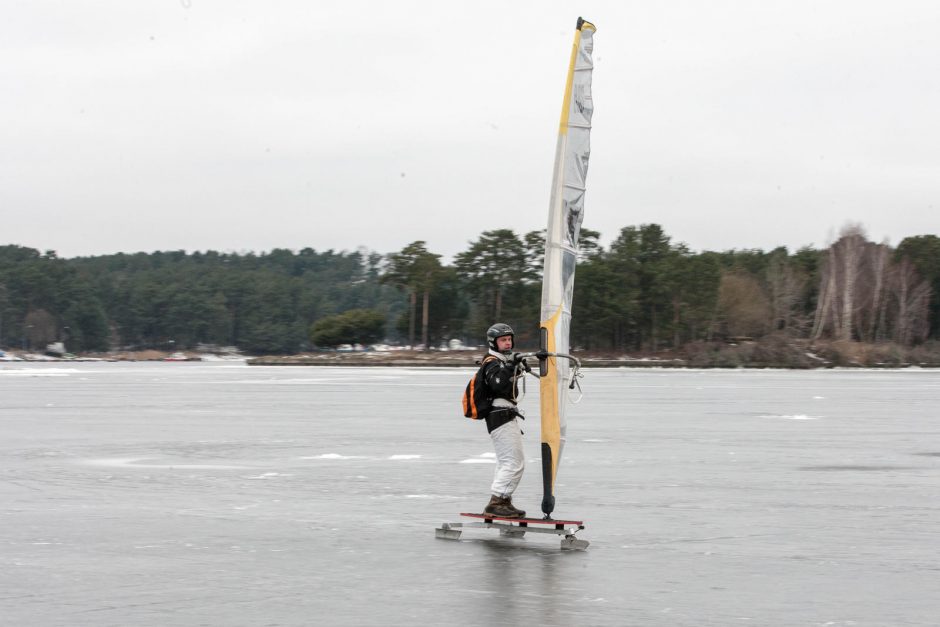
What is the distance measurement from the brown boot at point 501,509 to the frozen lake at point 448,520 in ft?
0.76

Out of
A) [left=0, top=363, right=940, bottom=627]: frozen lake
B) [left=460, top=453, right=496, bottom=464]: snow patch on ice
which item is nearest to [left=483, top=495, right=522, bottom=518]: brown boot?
[left=0, top=363, right=940, bottom=627]: frozen lake

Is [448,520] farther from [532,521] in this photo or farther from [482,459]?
[482,459]

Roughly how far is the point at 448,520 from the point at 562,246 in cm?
294

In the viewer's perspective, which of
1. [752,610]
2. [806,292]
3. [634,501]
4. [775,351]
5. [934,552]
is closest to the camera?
[752,610]

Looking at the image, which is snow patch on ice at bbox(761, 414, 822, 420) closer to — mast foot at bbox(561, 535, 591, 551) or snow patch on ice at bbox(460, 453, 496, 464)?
snow patch on ice at bbox(460, 453, 496, 464)

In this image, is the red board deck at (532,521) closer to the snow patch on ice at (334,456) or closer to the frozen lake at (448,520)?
the frozen lake at (448,520)

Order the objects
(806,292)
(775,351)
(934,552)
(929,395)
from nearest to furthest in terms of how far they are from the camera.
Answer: (934,552) < (929,395) < (775,351) < (806,292)

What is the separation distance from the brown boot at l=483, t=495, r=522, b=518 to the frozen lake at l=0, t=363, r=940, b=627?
9.1 inches

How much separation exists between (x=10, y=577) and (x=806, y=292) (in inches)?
5386

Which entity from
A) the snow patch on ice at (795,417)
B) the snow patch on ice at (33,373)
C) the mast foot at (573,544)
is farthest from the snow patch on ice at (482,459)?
the snow patch on ice at (33,373)

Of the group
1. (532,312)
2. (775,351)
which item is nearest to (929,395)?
(775,351)

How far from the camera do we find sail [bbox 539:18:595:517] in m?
10.4

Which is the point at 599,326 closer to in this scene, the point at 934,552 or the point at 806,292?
the point at 806,292

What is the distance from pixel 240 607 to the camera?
779 centimetres
